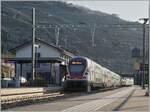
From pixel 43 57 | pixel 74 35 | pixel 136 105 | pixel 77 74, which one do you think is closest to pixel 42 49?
pixel 43 57

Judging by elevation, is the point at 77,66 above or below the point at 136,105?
above

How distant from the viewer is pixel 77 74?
46.6 m

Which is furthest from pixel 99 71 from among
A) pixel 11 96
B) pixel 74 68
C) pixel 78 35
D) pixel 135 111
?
pixel 78 35

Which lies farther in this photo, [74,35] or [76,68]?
[74,35]

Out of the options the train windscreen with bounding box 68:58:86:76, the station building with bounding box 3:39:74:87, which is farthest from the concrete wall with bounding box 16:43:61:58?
the train windscreen with bounding box 68:58:86:76

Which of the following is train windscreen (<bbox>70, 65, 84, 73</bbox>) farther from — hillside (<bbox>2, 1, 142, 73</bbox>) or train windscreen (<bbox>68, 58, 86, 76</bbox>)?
hillside (<bbox>2, 1, 142, 73</bbox>)

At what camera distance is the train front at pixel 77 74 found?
46.2 m

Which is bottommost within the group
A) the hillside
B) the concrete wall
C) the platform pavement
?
the platform pavement

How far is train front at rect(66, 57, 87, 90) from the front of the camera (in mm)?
46156

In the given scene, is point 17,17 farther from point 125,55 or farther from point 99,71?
point 99,71

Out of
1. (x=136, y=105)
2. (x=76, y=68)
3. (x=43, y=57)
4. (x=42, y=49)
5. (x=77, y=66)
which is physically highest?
(x=42, y=49)

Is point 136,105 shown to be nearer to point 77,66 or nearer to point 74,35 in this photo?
point 77,66

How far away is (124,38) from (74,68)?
287 ft

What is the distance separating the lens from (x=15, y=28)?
126750mm
